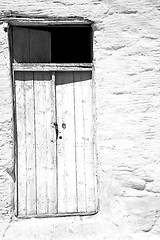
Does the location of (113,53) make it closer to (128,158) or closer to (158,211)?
(128,158)

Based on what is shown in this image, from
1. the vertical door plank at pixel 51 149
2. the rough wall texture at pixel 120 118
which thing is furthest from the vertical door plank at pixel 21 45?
the vertical door plank at pixel 51 149

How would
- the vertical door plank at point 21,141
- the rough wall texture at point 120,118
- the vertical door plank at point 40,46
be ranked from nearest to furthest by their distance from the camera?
the rough wall texture at point 120,118 → the vertical door plank at point 21,141 → the vertical door plank at point 40,46

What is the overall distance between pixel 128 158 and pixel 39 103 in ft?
3.99

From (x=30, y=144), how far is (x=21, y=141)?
0.36 feet

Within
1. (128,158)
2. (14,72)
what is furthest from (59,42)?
(128,158)

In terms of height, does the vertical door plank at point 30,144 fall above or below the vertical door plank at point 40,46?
below

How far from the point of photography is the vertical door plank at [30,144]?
5492mm

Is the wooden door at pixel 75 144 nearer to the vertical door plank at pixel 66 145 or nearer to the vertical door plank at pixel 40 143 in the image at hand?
the vertical door plank at pixel 66 145

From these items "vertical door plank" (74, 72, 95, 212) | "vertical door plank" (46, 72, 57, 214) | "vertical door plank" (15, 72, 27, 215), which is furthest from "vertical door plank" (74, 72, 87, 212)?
"vertical door plank" (15, 72, 27, 215)

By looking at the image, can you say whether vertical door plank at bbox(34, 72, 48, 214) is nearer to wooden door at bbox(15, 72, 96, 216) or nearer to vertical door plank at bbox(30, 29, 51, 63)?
wooden door at bbox(15, 72, 96, 216)

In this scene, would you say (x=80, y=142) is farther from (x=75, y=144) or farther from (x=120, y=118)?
(x=120, y=118)

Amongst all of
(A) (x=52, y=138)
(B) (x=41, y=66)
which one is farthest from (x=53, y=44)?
(A) (x=52, y=138)

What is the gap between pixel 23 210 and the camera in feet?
18.0

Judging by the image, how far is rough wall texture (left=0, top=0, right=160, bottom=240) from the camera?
536 centimetres
